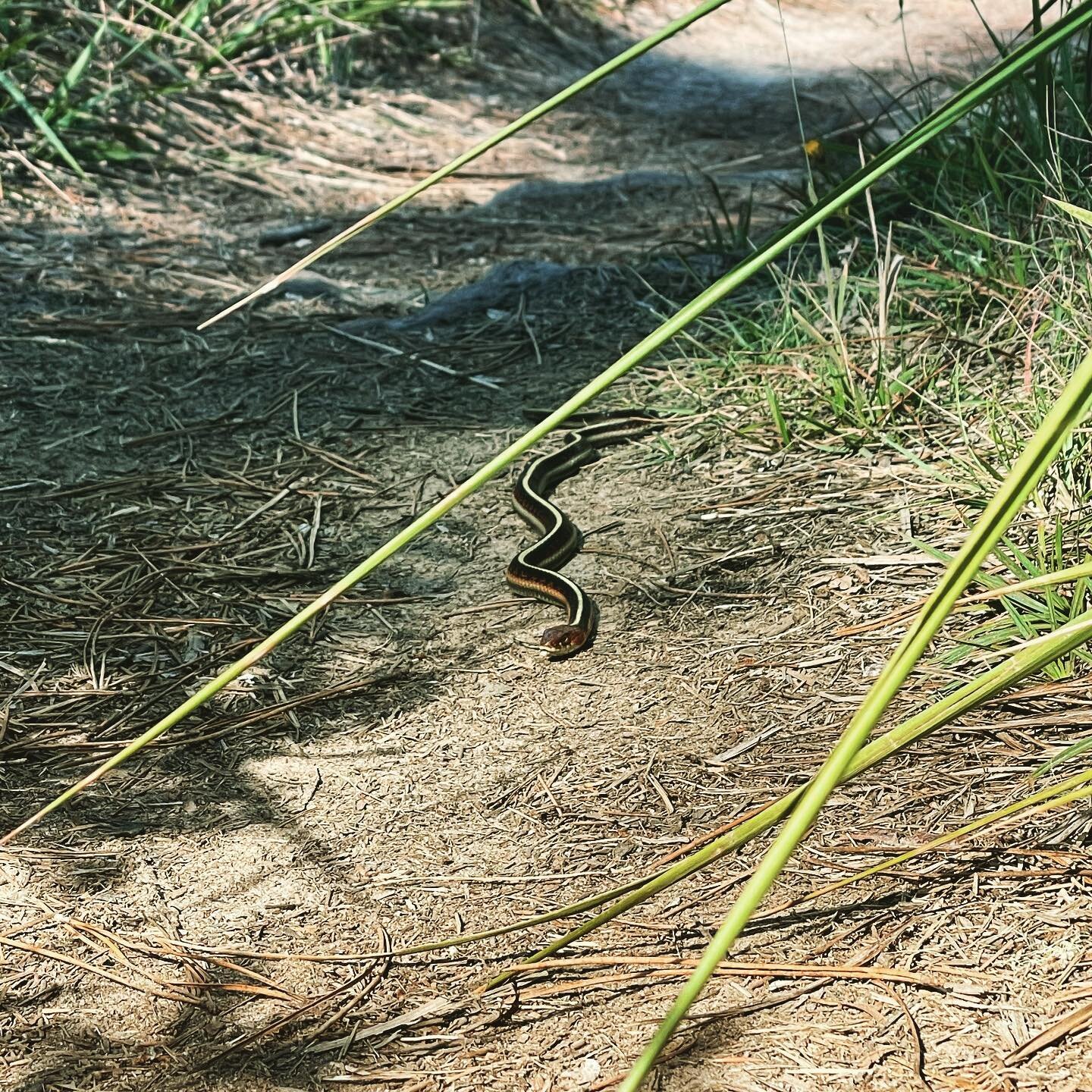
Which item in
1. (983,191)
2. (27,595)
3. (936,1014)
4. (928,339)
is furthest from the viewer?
(983,191)

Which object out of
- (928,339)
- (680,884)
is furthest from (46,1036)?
(928,339)

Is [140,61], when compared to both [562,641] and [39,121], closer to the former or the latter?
[39,121]

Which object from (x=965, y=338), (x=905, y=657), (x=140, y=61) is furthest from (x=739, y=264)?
(x=140, y=61)

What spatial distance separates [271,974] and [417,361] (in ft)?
7.99

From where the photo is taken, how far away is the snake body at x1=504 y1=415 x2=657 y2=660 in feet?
7.89

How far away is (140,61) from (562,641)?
14.4 feet

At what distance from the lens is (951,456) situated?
2383 mm

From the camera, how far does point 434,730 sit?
2.16 meters

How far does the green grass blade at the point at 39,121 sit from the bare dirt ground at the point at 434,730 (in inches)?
22.9

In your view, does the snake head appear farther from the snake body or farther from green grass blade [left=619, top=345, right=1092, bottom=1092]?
green grass blade [left=619, top=345, right=1092, bottom=1092]

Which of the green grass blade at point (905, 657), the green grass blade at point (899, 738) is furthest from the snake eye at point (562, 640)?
the green grass blade at point (905, 657)

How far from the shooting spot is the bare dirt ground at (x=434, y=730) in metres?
1.48

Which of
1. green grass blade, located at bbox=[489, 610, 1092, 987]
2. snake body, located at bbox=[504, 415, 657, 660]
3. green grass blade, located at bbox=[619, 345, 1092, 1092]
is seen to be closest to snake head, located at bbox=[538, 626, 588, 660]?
snake body, located at bbox=[504, 415, 657, 660]

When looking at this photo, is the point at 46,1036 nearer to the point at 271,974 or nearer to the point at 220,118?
the point at 271,974
